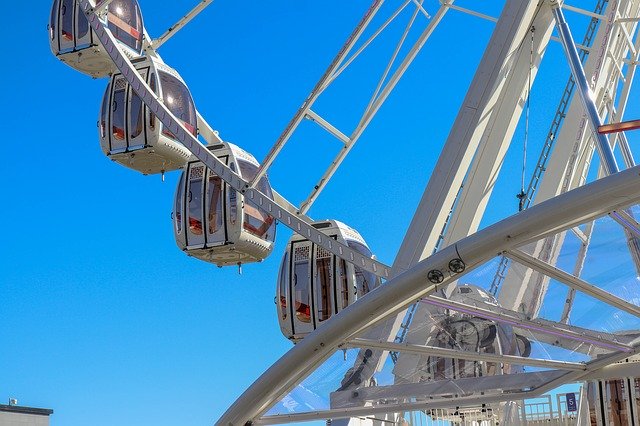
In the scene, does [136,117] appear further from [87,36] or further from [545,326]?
[545,326]

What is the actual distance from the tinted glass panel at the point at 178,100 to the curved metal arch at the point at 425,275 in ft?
34.7

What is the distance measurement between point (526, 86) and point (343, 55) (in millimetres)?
3943

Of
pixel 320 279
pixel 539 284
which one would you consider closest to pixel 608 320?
pixel 539 284

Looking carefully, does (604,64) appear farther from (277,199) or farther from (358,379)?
(277,199)

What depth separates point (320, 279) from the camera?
72.0 ft

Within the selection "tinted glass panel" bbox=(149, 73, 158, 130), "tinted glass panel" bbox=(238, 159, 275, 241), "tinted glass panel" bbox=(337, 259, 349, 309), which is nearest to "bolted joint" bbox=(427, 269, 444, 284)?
"tinted glass panel" bbox=(337, 259, 349, 309)

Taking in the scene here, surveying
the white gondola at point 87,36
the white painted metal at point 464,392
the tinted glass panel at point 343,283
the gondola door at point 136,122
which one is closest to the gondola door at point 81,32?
the white gondola at point 87,36

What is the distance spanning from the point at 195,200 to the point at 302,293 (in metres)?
2.70

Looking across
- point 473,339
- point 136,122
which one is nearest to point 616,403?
point 473,339

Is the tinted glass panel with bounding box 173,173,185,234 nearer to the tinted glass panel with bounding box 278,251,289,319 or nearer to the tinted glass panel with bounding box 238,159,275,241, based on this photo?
the tinted glass panel with bounding box 238,159,275,241

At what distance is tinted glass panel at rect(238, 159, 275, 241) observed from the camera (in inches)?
900

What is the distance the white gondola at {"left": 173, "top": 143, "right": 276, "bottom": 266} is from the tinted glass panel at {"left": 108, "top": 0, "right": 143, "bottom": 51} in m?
2.90

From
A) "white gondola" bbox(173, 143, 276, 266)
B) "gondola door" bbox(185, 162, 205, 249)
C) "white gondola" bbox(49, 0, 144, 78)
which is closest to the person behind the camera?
"white gondola" bbox(173, 143, 276, 266)

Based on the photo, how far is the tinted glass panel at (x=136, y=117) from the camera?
2328 centimetres
